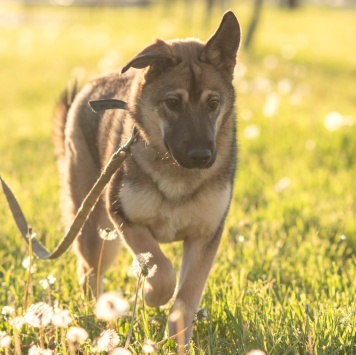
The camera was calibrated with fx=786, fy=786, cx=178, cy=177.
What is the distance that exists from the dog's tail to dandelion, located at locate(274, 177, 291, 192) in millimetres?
2113

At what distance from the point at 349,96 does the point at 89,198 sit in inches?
383

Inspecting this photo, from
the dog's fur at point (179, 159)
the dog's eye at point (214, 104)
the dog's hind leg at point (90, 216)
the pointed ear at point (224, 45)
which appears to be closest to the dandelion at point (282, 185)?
the dog's hind leg at point (90, 216)

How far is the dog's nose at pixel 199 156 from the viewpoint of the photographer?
3840 mm

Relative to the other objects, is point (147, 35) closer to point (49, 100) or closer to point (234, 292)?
point (49, 100)

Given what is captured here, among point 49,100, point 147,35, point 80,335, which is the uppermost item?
point 80,335

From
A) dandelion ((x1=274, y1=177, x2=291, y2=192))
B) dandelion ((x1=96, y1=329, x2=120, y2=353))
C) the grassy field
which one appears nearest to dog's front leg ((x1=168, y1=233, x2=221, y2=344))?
the grassy field

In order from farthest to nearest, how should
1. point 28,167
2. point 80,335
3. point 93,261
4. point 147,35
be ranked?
point 147,35 → point 28,167 → point 93,261 → point 80,335

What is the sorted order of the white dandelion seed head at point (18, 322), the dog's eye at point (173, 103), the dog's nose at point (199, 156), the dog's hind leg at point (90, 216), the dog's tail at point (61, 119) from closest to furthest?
the white dandelion seed head at point (18, 322) → the dog's nose at point (199, 156) → the dog's eye at point (173, 103) → the dog's hind leg at point (90, 216) → the dog's tail at point (61, 119)

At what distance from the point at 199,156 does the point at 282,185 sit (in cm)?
309

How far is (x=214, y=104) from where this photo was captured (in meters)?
4.13

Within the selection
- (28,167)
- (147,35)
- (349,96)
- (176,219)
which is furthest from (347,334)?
(147,35)

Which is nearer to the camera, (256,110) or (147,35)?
(256,110)

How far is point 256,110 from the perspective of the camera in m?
10.6

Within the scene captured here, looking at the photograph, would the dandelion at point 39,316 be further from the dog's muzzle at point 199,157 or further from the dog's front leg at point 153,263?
the dog's muzzle at point 199,157
